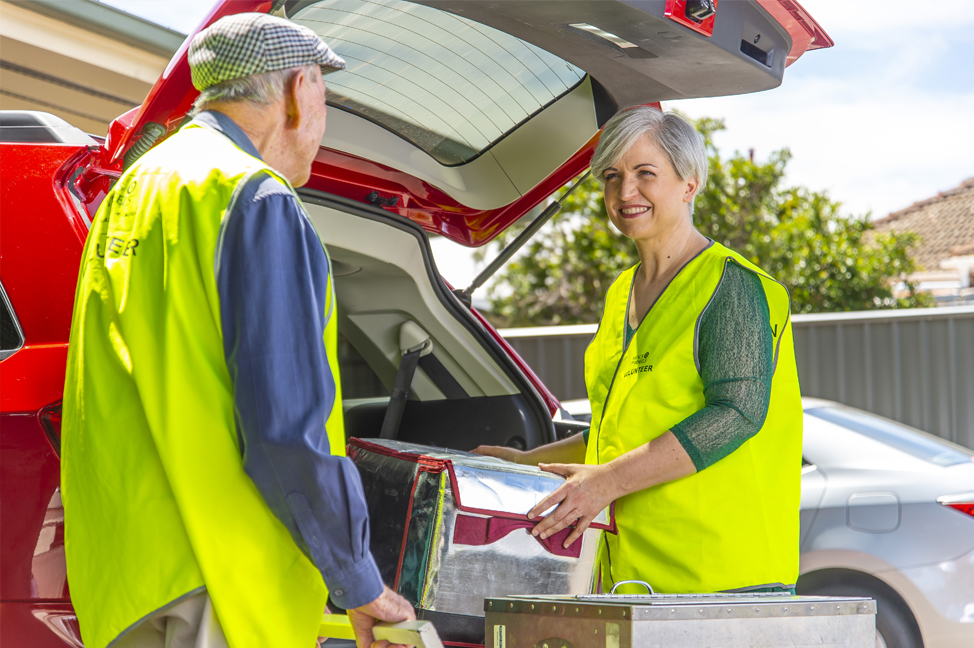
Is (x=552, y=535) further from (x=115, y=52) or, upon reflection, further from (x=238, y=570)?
(x=115, y=52)

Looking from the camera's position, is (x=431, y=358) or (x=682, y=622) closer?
(x=682, y=622)

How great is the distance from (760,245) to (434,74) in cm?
1257

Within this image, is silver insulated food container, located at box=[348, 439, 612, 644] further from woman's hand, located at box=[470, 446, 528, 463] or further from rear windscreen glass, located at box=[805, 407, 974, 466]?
rear windscreen glass, located at box=[805, 407, 974, 466]

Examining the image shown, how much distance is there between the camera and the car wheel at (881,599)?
370 centimetres

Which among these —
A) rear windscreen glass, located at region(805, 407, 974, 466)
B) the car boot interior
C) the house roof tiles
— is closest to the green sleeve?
the car boot interior

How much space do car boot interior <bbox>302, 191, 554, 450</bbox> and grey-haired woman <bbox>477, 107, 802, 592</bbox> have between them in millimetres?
1013

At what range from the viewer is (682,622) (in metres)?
1.34

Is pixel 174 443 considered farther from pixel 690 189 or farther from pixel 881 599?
pixel 881 599

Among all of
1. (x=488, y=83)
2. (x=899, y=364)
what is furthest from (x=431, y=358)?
(x=899, y=364)

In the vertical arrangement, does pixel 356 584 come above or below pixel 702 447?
below

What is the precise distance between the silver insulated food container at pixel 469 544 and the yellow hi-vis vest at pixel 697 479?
0.12 m

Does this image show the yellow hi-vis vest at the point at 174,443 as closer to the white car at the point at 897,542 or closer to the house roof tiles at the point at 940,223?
the white car at the point at 897,542

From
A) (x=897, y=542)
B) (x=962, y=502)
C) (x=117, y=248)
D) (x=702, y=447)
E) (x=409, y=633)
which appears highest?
(x=117, y=248)

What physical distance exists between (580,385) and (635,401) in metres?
8.42
